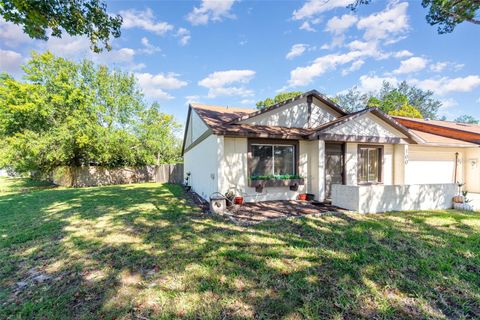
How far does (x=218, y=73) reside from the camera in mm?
20078

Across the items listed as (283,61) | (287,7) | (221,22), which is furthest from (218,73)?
(287,7)

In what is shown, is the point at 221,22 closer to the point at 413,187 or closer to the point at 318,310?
the point at 413,187

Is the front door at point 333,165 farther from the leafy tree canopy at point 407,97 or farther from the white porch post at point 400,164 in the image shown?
the leafy tree canopy at point 407,97

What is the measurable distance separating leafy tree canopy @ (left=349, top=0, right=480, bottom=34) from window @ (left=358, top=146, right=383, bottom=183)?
5310mm

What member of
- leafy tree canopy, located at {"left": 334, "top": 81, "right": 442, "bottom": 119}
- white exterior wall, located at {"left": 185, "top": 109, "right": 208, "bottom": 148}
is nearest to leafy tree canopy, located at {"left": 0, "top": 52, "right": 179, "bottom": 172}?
white exterior wall, located at {"left": 185, "top": 109, "right": 208, "bottom": 148}

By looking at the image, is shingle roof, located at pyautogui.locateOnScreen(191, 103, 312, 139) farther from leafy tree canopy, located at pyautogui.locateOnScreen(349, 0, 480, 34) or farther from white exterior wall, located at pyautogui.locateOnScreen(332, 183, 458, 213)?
leafy tree canopy, located at pyautogui.locateOnScreen(349, 0, 480, 34)

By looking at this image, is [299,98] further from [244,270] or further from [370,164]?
[244,270]

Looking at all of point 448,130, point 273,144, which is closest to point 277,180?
point 273,144

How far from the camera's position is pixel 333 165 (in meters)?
8.89

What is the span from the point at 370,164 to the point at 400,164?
127cm

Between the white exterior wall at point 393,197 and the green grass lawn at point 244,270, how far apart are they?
3.34 ft

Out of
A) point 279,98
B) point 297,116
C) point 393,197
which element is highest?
point 279,98

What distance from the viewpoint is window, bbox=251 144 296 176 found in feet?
27.0

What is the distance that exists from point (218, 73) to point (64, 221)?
686 inches
